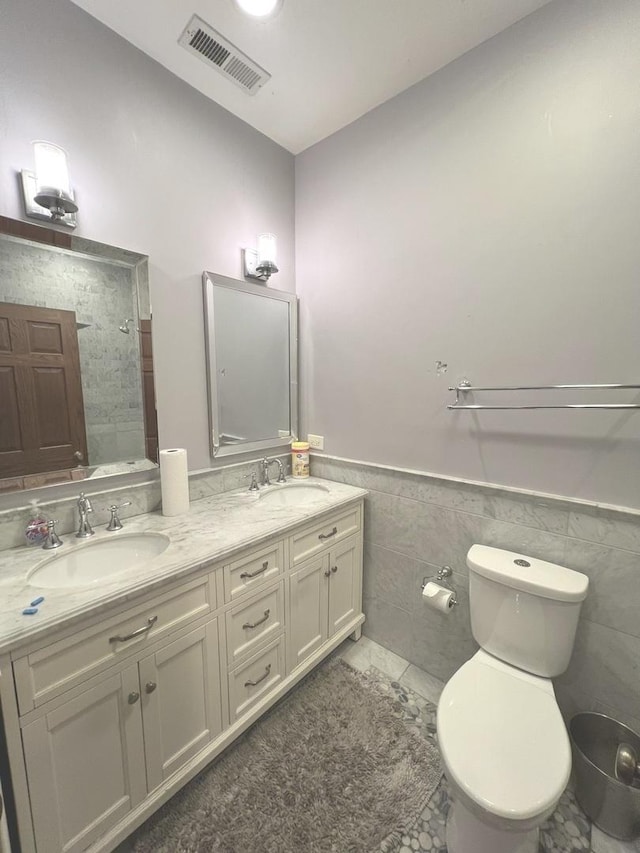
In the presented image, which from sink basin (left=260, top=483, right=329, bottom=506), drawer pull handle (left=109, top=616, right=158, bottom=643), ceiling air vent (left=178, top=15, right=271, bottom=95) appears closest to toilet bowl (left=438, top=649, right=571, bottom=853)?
drawer pull handle (left=109, top=616, right=158, bottom=643)

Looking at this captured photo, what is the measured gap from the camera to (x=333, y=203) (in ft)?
6.27

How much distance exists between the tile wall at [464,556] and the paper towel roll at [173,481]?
0.85m

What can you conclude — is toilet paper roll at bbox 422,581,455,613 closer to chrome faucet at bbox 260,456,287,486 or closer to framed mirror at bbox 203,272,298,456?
chrome faucet at bbox 260,456,287,486

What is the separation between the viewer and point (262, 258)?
1.83 m

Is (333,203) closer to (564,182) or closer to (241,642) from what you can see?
(564,182)

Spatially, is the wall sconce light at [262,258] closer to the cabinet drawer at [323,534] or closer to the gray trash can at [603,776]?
the cabinet drawer at [323,534]

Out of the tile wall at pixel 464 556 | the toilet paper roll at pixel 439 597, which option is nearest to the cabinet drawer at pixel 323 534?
the tile wall at pixel 464 556

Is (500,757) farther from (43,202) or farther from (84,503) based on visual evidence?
(43,202)

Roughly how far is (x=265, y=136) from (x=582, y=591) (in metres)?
2.52

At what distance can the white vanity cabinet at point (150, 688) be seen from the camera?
88cm

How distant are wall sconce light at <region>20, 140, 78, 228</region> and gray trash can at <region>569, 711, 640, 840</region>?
8.47ft

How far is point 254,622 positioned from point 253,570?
22cm

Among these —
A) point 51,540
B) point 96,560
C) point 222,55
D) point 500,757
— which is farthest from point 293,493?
point 222,55

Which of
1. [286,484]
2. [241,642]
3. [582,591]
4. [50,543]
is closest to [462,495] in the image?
[582,591]
